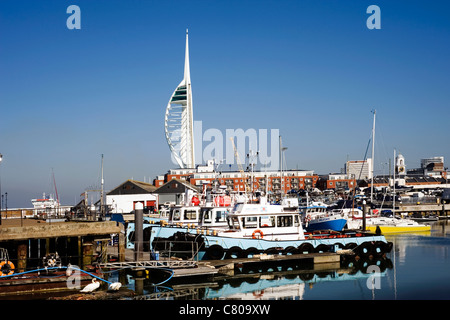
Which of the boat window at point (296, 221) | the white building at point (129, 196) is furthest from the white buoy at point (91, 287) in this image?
the white building at point (129, 196)

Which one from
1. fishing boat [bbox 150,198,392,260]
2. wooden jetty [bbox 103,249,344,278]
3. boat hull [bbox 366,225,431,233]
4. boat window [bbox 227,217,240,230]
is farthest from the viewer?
boat hull [bbox 366,225,431,233]

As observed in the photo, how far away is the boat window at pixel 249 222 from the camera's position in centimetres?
2914

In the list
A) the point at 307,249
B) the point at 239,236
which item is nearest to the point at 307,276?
the point at 307,249

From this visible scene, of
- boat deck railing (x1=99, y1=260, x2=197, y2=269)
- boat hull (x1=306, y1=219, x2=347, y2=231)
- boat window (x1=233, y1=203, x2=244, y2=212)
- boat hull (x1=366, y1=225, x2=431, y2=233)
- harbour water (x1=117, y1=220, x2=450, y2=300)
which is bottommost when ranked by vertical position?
boat hull (x1=366, y1=225, x2=431, y2=233)

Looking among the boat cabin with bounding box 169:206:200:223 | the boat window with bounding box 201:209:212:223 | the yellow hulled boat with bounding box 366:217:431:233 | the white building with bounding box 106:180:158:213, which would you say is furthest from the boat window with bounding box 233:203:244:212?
the white building with bounding box 106:180:158:213

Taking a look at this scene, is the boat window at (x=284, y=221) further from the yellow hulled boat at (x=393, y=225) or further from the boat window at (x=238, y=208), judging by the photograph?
the yellow hulled boat at (x=393, y=225)

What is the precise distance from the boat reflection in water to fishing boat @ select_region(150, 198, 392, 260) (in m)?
1.22

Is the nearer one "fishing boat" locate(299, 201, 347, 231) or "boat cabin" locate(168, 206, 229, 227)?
"boat cabin" locate(168, 206, 229, 227)

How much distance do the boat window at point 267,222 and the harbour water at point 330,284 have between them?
9.09 ft

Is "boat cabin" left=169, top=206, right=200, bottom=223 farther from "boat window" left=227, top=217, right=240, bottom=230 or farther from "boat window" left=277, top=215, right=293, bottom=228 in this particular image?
"boat window" left=277, top=215, right=293, bottom=228

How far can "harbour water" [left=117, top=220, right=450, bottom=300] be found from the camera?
71.2 feet

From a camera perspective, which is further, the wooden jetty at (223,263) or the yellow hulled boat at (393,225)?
the yellow hulled boat at (393,225)

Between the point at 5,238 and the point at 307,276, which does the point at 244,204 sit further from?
the point at 5,238
